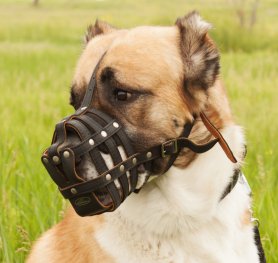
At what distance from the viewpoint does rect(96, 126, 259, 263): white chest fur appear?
279 cm

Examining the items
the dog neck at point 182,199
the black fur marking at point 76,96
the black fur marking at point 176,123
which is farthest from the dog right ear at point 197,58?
the black fur marking at point 76,96

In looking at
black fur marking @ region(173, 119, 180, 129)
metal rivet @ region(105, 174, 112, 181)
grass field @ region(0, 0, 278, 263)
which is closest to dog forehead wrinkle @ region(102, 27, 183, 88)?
black fur marking @ region(173, 119, 180, 129)

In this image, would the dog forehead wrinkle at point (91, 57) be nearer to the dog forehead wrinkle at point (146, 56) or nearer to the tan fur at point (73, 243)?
the dog forehead wrinkle at point (146, 56)

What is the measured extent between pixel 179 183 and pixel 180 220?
6.4 inches

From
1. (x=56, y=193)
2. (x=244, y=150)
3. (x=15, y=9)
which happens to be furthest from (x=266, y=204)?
(x=15, y=9)

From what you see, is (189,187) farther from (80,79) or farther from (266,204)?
(266,204)

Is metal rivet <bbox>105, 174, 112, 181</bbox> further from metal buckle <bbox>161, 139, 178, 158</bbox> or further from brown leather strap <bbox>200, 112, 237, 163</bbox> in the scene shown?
brown leather strap <bbox>200, 112, 237, 163</bbox>

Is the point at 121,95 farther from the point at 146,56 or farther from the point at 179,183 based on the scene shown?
the point at 179,183

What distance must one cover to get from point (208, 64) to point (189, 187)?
21.5 inches

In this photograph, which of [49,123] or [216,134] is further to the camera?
[49,123]

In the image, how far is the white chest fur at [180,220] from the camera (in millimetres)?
2793

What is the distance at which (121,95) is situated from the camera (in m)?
2.59

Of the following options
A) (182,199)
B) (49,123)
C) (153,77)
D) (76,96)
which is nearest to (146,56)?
(153,77)

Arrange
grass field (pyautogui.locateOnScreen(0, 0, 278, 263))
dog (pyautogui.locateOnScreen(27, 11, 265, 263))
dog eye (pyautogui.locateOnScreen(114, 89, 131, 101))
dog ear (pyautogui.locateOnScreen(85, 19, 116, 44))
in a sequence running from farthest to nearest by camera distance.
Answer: grass field (pyautogui.locateOnScreen(0, 0, 278, 263)), dog ear (pyautogui.locateOnScreen(85, 19, 116, 44)), dog (pyautogui.locateOnScreen(27, 11, 265, 263)), dog eye (pyautogui.locateOnScreen(114, 89, 131, 101))
